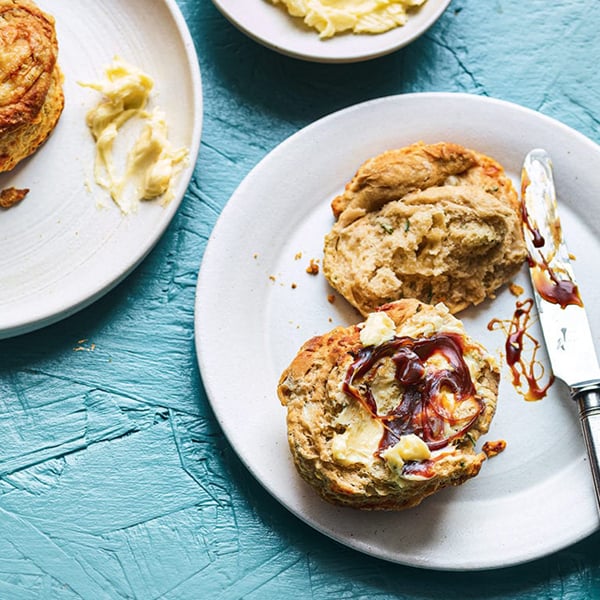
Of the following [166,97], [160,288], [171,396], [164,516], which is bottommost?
[164,516]

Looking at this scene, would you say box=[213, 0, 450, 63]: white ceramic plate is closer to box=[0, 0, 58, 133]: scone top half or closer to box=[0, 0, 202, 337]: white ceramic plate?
box=[0, 0, 202, 337]: white ceramic plate

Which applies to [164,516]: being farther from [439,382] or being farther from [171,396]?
[439,382]

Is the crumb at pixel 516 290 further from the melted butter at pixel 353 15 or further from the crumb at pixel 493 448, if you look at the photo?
the melted butter at pixel 353 15

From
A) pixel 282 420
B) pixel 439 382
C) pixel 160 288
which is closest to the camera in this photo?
pixel 439 382

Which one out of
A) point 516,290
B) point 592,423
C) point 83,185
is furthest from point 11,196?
point 592,423

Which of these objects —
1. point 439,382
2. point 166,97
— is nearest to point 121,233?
point 166,97

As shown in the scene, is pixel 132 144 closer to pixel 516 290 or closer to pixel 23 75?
pixel 23 75
